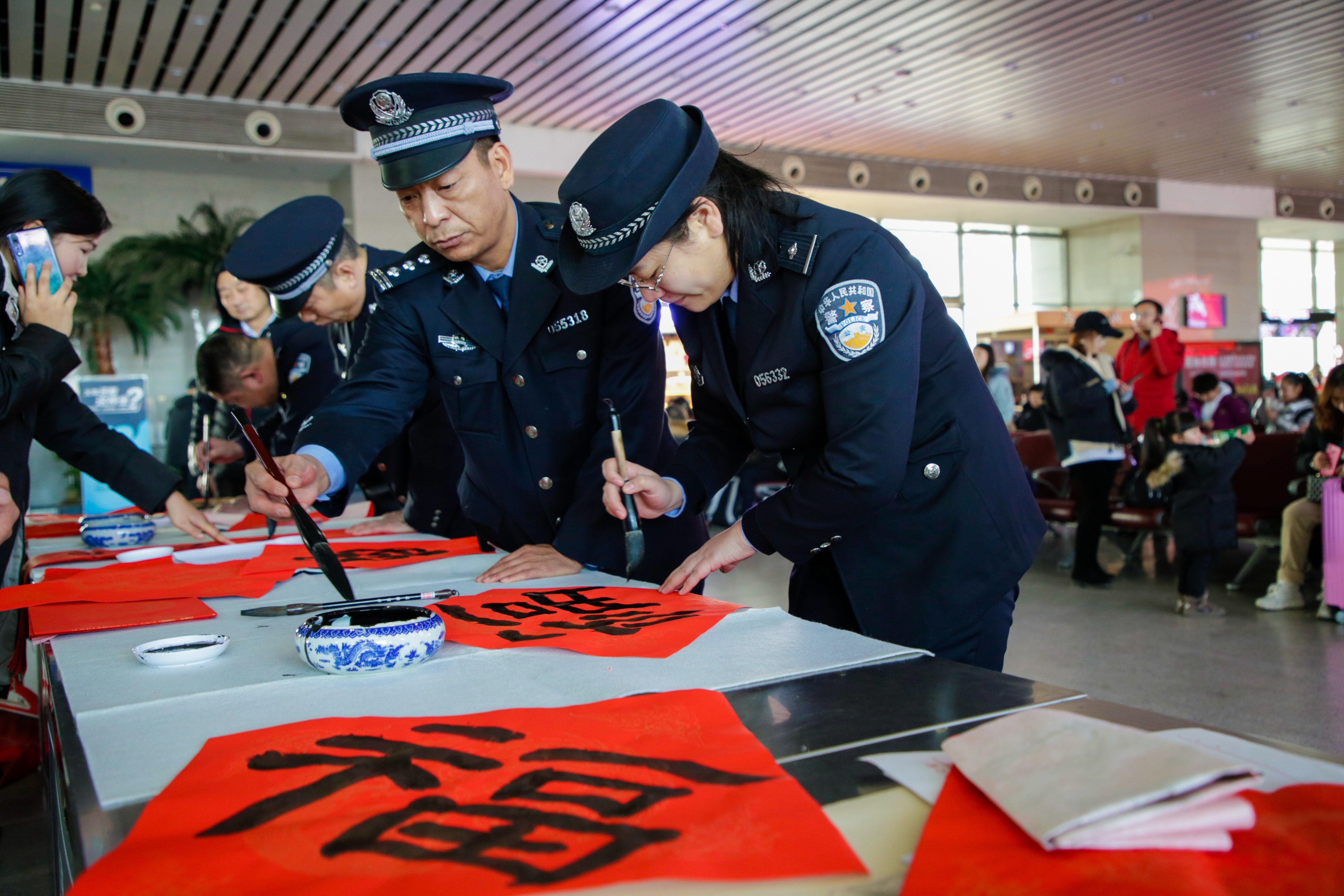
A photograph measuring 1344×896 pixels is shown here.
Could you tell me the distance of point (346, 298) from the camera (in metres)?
2.37

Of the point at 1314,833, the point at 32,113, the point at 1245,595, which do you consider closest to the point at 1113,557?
the point at 1245,595

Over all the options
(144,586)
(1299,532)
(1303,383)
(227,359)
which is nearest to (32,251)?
(227,359)

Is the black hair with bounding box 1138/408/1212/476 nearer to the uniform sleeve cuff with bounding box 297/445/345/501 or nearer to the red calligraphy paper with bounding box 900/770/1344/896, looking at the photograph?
the uniform sleeve cuff with bounding box 297/445/345/501

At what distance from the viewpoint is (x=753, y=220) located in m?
1.25

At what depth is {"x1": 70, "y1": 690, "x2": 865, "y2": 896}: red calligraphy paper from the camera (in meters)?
0.54

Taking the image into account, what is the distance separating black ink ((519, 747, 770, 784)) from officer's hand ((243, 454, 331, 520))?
1008 millimetres

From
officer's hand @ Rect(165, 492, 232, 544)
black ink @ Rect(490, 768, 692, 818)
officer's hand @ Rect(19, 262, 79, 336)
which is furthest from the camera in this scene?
officer's hand @ Rect(165, 492, 232, 544)

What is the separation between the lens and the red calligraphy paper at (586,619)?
105 centimetres

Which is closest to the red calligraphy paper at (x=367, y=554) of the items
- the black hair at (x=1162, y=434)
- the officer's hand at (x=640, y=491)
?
the officer's hand at (x=640, y=491)

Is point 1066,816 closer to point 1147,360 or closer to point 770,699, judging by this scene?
point 770,699

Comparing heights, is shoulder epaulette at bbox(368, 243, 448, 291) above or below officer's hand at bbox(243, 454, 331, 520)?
above

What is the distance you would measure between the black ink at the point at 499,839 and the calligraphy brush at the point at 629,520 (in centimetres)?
81

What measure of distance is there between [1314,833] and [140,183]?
36.6 feet

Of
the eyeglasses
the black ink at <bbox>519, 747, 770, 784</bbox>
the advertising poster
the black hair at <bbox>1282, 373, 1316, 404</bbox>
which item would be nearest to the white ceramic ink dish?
the black ink at <bbox>519, 747, 770, 784</bbox>
